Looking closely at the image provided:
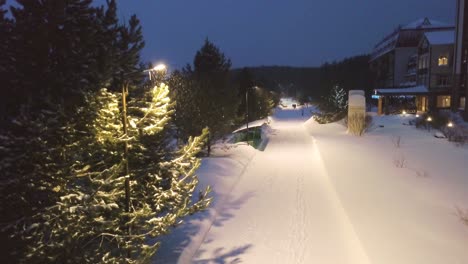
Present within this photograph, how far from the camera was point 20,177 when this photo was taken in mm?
4000

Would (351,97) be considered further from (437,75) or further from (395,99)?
(395,99)

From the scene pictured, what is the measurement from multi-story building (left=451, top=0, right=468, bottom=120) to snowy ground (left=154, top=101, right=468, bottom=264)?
83.4 ft

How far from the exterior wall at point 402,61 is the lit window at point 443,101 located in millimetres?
14266

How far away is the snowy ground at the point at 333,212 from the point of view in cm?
695

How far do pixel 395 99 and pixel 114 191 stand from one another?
55.1 m

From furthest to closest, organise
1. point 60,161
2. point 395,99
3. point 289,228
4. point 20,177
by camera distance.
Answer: point 395,99 → point 289,228 → point 60,161 → point 20,177

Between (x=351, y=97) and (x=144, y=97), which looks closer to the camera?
(x=144, y=97)

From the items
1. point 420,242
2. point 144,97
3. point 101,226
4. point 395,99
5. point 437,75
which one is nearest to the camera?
point 101,226

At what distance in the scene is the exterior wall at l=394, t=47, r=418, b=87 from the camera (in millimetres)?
57562

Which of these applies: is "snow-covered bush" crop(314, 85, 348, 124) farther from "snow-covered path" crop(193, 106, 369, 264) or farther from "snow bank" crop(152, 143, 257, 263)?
"snow-covered path" crop(193, 106, 369, 264)

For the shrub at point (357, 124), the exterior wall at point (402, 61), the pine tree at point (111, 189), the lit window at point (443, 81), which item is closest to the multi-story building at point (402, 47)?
the exterior wall at point (402, 61)

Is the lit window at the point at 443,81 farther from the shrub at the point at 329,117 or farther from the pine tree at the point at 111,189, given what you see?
A: the pine tree at the point at 111,189

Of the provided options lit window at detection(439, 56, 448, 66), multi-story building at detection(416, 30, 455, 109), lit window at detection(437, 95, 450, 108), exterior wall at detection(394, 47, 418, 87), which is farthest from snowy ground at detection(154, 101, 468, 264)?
exterior wall at detection(394, 47, 418, 87)

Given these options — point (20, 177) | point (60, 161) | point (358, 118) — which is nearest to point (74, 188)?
point (60, 161)
